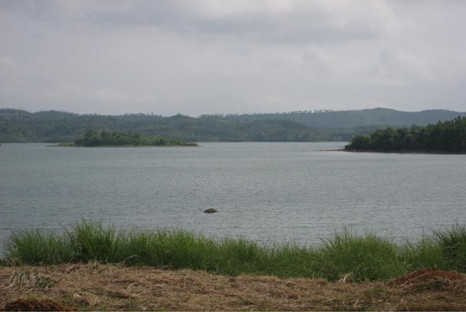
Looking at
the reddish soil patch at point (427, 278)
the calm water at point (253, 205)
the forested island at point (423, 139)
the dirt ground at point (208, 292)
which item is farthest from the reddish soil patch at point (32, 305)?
the forested island at point (423, 139)

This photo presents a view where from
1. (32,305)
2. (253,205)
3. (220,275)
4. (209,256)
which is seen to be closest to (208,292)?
(220,275)

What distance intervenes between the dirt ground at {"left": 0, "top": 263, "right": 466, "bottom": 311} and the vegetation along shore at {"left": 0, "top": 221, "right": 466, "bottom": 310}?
16 mm

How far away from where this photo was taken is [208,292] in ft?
30.8

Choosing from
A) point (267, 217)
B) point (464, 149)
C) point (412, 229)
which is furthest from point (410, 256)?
point (464, 149)

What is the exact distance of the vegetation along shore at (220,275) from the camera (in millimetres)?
8492

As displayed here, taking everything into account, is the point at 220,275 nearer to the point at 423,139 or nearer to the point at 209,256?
the point at 209,256

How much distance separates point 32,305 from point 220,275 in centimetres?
439

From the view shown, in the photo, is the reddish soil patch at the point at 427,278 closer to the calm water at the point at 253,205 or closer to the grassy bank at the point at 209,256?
the grassy bank at the point at 209,256

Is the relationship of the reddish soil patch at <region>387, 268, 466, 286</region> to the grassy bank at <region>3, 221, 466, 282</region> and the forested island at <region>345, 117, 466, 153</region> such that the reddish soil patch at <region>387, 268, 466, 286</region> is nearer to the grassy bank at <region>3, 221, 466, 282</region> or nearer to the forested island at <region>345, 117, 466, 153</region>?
the grassy bank at <region>3, 221, 466, 282</region>

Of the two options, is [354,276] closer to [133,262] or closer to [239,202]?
[133,262]

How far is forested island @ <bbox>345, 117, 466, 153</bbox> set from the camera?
140 m

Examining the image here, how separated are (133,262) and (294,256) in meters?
3.73

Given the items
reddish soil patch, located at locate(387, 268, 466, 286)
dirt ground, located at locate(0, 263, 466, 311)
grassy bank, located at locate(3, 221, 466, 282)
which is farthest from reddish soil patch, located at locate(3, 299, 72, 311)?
reddish soil patch, located at locate(387, 268, 466, 286)

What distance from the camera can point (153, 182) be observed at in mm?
73000
